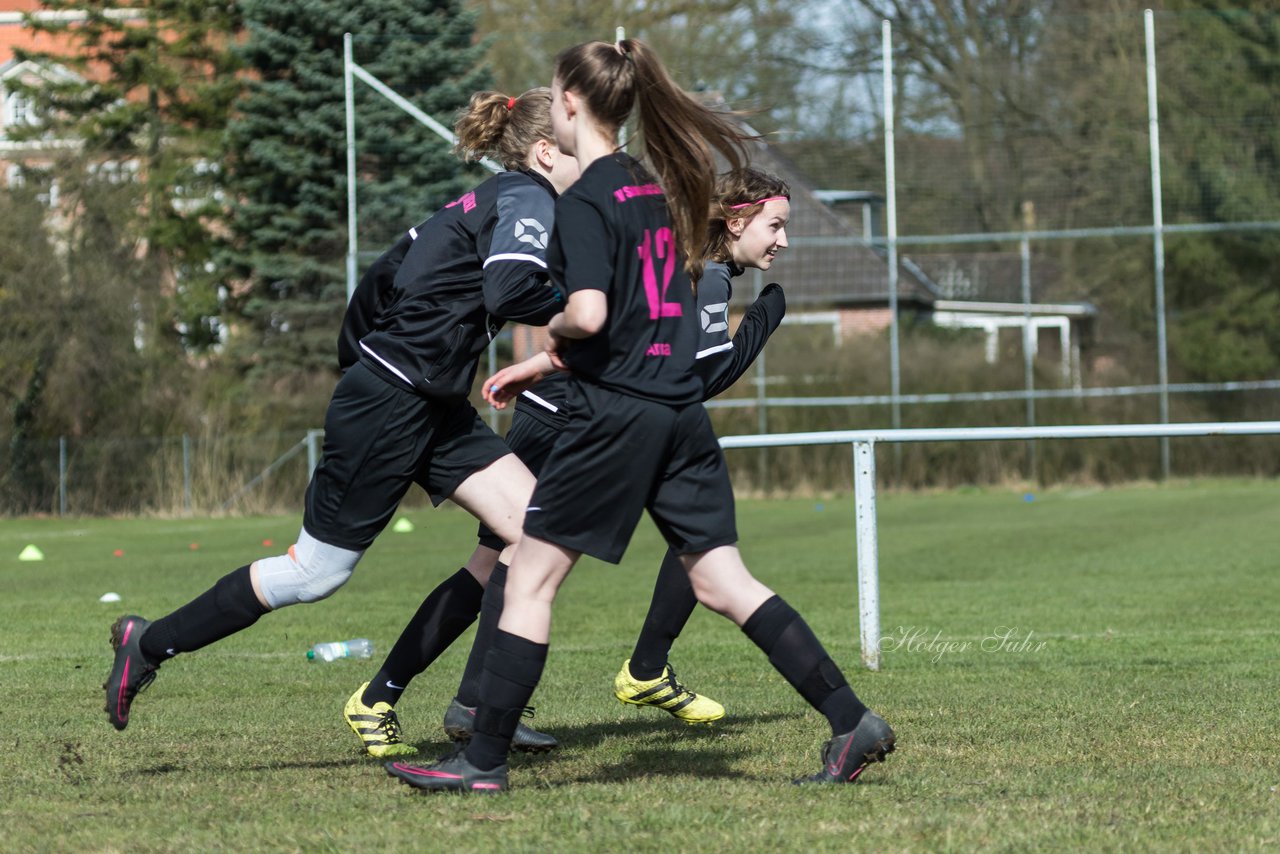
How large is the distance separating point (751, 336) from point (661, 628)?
1.14 m

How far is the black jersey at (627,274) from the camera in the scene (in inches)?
162

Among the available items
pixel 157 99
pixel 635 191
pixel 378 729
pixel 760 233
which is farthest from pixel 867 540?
pixel 157 99

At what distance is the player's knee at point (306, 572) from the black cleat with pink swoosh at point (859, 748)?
1490mm

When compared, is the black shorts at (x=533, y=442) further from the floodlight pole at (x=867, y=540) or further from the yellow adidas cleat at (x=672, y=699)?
the floodlight pole at (x=867, y=540)

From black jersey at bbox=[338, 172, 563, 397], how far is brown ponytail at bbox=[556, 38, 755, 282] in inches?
22.7

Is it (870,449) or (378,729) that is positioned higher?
(870,449)

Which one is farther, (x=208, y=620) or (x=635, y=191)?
(x=208, y=620)

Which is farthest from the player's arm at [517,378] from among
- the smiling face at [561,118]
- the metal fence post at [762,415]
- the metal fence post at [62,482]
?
the metal fence post at [62,482]

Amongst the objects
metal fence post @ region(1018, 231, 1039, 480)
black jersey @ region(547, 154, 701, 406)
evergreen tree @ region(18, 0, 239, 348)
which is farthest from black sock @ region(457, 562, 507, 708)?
evergreen tree @ region(18, 0, 239, 348)

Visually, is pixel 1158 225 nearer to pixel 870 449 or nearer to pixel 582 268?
pixel 870 449

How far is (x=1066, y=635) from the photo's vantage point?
8.55m

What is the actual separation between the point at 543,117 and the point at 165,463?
20550mm

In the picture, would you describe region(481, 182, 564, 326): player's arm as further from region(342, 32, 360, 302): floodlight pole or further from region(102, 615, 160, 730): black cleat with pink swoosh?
region(342, 32, 360, 302): floodlight pole

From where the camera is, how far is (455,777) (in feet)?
14.1
